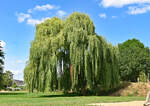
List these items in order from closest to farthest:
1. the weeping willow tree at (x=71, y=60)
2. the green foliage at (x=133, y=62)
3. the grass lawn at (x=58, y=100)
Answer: the grass lawn at (x=58, y=100) < the weeping willow tree at (x=71, y=60) < the green foliage at (x=133, y=62)

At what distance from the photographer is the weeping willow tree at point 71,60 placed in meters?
21.6

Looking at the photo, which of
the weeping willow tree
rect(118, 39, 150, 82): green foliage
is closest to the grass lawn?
the weeping willow tree

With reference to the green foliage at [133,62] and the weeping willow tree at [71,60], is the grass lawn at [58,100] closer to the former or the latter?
the weeping willow tree at [71,60]

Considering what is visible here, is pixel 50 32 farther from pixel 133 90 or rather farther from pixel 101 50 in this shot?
pixel 133 90

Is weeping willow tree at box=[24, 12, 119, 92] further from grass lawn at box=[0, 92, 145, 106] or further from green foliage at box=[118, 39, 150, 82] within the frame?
green foliage at box=[118, 39, 150, 82]

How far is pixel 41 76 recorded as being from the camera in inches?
850

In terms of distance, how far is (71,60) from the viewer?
71.5 feet

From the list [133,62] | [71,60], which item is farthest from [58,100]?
[133,62]

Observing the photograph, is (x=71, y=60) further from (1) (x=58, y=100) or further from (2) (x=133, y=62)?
(2) (x=133, y=62)

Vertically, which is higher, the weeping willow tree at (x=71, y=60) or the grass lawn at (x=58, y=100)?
the weeping willow tree at (x=71, y=60)

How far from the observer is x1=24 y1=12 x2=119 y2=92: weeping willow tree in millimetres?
21578

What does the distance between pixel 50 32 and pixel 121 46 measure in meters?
26.4

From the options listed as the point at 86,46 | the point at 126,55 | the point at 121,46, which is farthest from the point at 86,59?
the point at 121,46

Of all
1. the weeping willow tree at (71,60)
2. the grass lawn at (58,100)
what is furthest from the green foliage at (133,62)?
the grass lawn at (58,100)
